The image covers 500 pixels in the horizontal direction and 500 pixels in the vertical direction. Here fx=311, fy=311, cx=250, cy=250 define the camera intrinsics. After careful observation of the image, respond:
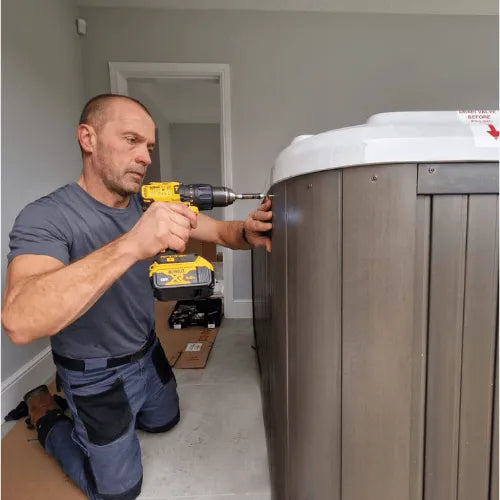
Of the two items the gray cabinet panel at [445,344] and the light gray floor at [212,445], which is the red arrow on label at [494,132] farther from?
the light gray floor at [212,445]

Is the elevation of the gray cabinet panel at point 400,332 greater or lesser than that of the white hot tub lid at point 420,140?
lesser

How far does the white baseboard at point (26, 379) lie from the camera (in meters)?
1.43

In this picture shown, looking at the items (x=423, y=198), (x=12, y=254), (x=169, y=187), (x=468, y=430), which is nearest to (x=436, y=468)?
(x=468, y=430)

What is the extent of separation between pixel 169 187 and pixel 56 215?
1.22 feet

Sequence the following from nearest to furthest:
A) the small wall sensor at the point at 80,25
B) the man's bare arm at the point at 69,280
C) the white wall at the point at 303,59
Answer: the man's bare arm at the point at 69,280 → the small wall sensor at the point at 80,25 → the white wall at the point at 303,59

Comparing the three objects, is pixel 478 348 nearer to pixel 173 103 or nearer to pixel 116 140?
pixel 116 140

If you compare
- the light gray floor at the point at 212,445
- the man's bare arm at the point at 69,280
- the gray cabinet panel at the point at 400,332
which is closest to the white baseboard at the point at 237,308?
the light gray floor at the point at 212,445

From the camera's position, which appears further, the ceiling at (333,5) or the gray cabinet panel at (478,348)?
the ceiling at (333,5)

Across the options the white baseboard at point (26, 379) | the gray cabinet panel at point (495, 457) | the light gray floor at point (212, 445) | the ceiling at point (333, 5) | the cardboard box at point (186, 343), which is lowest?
the cardboard box at point (186, 343)

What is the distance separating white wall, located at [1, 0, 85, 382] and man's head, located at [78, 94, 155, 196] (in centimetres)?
70

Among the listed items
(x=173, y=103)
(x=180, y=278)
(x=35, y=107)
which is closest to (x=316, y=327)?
(x=180, y=278)

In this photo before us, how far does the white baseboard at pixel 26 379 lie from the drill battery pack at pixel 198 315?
2.80 feet

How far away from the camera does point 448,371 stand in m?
0.51

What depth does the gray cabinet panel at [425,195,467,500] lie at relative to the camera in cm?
49
